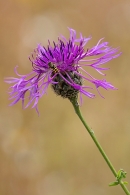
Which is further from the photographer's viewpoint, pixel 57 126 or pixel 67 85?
pixel 57 126

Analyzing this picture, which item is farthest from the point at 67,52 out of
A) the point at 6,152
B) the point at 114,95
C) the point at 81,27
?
the point at 81,27

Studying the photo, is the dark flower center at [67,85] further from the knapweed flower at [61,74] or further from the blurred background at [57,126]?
the blurred background at [57,126]

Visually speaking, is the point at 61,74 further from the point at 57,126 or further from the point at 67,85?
the point at 57,126

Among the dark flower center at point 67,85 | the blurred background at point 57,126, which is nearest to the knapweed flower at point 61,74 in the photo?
the dark flower center at point 67,85

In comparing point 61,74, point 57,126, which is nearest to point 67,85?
point 61,74

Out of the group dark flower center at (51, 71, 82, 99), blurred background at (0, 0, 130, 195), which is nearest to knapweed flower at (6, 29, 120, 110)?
dark flower center at (51, 71, 82, 99)

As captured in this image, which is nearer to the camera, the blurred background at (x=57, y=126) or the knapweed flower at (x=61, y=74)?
the knapweed flower at (x=61, y=74)

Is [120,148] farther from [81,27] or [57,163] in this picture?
[81,27]

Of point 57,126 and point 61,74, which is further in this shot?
point 57,126

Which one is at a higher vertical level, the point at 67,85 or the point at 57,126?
the point at 57,126
